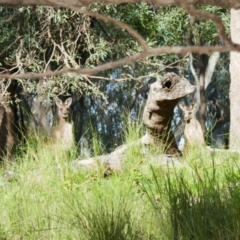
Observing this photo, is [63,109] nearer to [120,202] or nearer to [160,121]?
[160,121]

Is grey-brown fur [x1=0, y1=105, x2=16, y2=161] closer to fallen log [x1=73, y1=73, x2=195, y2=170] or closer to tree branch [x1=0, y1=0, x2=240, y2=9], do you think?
fallen log [x1=73, y1=73, x2=195, y2=170]

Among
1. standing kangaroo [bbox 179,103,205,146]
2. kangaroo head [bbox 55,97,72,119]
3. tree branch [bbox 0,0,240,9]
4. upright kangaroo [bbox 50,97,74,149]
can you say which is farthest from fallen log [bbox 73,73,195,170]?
tree branch [bbox 0,0,240,9]

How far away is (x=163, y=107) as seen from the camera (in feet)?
18.7

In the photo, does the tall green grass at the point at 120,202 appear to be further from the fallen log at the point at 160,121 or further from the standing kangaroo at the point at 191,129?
the standing kangaroo at the point at 191,129

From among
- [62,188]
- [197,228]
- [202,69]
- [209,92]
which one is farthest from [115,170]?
[209,92]

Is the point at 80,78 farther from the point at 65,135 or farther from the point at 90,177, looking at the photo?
the point at 90,177

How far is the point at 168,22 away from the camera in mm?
9359

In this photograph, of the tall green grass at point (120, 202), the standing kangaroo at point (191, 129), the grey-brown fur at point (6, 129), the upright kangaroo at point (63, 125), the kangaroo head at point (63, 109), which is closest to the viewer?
the tall green grass at point (120, 202)

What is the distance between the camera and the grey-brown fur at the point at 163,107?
5.46m

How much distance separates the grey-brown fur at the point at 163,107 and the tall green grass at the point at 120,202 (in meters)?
0.33

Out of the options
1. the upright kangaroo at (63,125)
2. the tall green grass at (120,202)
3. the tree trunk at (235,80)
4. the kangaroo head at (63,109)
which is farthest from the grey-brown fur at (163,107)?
the kangaroo head at (63,109)

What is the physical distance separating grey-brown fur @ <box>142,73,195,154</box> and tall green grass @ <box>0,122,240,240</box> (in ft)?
1.07

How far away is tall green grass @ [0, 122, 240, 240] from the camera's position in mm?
3461

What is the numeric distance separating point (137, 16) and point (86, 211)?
5.43 metres
